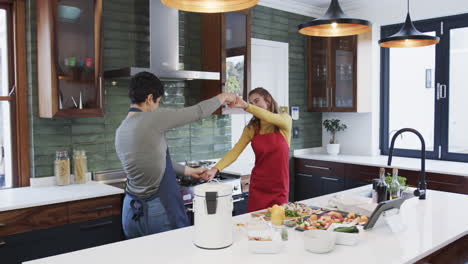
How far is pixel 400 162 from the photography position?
4695mm

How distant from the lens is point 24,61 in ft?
11.3

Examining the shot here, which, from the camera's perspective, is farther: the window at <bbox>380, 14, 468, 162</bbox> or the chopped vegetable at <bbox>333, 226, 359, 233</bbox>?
the window at <bbox>380, 14, 468, 162</bbox>

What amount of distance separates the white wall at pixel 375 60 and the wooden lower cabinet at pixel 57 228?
3.37 meters

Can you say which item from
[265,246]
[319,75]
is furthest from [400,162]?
[265,246]

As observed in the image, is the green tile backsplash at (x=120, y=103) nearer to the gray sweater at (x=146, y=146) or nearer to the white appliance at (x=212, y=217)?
the gray sweater at (x=146, y=146)

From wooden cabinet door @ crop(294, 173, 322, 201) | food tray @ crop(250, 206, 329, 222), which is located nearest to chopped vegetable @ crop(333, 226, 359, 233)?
food tray @ crop(250, 206, 329, 222)

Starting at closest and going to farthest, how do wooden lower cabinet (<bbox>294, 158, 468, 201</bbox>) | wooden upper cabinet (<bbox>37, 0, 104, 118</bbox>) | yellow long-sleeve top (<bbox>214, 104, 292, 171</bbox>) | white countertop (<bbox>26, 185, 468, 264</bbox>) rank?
white countertop (<bbox>26, 185, 468, 264</bbox>) → yellow long-sleeve top (<bbox>214, 104, 292, 171</bbox>) → wooden upper cabinet (<bbox>37, 0, 104, 118</bbox>) → wooden lower cabinet (<bbox>294, 158, 468, 201</bbox>)

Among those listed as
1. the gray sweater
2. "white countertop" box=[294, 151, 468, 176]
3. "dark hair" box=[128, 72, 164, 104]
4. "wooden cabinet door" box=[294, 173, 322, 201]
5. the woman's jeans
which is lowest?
"wooden cabinet door" box=[294, 173, 322, 201]

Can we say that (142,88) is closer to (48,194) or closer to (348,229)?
(48,194)

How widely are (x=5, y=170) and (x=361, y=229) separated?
281 cm

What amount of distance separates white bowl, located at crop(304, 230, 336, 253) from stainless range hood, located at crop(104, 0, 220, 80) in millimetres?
2200

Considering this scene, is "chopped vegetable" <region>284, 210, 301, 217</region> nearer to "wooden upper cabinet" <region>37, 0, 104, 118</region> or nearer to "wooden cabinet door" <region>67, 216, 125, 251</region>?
"wooden cabinet door" <region>67, 216, 125, 251</region>

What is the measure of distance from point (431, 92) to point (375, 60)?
0.76m

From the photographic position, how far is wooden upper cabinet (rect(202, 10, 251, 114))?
4.17 meters
